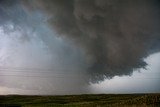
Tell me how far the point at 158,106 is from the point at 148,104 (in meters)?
2.29

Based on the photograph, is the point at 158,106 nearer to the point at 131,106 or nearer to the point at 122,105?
the point at 131,106

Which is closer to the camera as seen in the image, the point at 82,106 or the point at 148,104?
the point at 148,104

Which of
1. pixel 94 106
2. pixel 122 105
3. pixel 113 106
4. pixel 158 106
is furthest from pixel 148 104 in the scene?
pixel 94 106

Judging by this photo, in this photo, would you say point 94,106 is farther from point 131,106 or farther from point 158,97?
point 158,97

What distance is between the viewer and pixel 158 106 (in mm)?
55906

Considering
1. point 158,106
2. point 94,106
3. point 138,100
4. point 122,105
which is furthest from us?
point 94,106

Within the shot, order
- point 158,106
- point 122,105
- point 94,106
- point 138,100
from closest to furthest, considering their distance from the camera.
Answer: point 158,106 → point 138,100 → point 122,105 → point 94,106

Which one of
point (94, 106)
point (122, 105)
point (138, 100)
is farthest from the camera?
point (94, 106)

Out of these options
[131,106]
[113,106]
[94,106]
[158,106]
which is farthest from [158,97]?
[94,106]

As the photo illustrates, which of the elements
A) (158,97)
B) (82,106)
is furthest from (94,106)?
(158,97)

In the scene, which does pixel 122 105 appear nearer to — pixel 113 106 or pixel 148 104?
pixel 113 106

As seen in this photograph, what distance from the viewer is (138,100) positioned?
61.2 m

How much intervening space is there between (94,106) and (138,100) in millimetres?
24739

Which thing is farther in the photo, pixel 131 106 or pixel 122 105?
pixel 122 105
